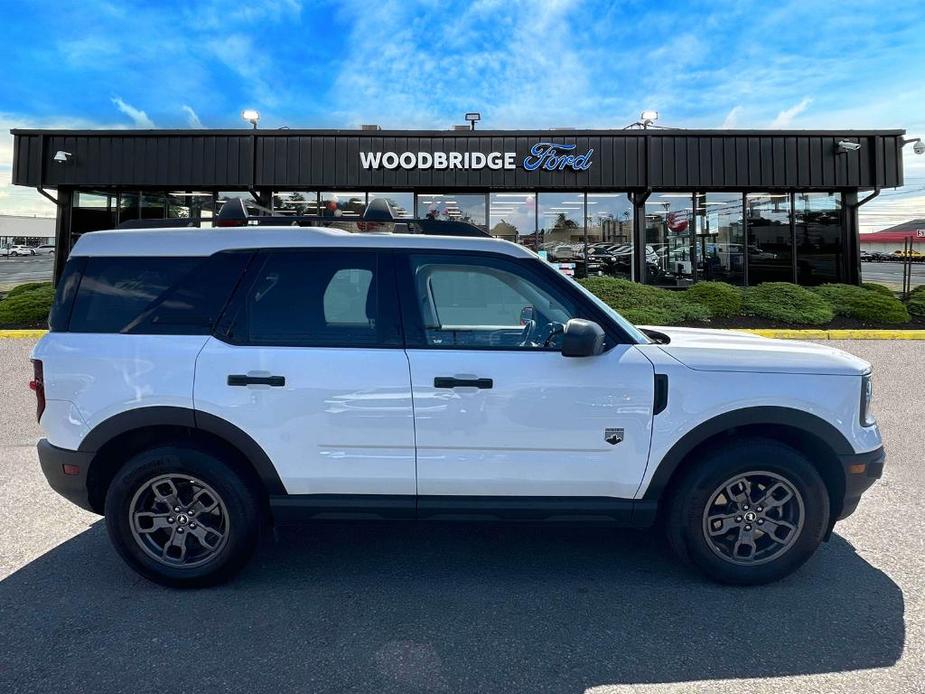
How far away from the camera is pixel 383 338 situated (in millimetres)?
3494

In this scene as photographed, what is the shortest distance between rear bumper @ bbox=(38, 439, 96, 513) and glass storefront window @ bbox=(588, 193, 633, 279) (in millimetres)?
15851

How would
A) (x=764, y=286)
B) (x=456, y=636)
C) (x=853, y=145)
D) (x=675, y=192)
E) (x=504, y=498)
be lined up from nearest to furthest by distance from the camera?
(x=456, y=636)
(x=504, y=498)
(x=764, y=286)
(x=853, y=145)
(x=675, y=192)

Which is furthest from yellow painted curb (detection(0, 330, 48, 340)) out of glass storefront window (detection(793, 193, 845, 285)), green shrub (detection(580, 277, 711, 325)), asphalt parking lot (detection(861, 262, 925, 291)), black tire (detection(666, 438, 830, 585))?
asphalt parking lot (detection(861, 262, 925, 291))

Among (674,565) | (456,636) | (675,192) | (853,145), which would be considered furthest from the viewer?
(675,192)

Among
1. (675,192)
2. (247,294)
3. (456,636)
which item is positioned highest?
(675,192)

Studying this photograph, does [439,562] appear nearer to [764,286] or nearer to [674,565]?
[674,565]

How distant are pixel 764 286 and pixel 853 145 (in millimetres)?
4675

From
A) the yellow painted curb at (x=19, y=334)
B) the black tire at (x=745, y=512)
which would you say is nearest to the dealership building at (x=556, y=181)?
the yellow painted curb at (x=19, y=334)

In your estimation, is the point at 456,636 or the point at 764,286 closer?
the point at 456,636

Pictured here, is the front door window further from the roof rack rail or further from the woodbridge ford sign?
the woodbridge ford sign

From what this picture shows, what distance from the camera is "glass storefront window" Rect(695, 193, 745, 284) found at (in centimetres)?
1805

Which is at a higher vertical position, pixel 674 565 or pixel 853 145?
pixel 853 145

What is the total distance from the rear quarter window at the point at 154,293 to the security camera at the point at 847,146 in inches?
680

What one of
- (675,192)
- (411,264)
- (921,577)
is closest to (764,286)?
(675,192)
